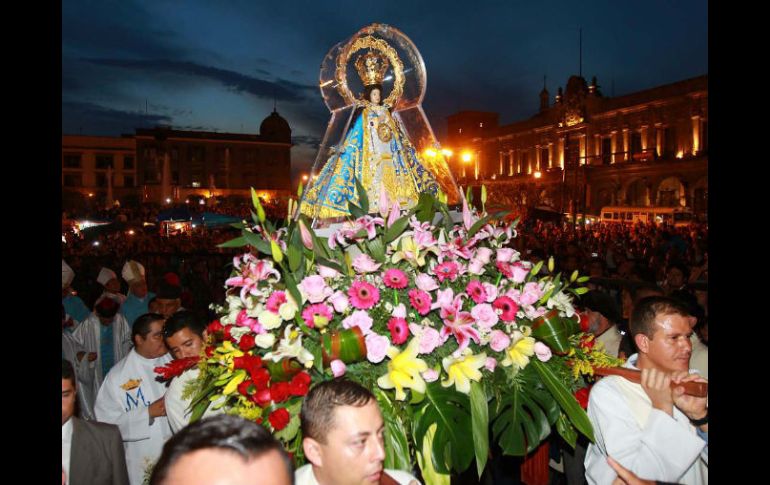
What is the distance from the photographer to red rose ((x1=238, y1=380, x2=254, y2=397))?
8.30 ft

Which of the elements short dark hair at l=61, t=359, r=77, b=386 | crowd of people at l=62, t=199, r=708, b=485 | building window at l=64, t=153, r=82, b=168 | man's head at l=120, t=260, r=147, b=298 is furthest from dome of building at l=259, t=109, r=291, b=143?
short dark hair at l=61, t=359, r=77, b=386

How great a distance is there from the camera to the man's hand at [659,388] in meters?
2.75

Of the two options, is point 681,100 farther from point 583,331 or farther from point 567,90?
point 583,331

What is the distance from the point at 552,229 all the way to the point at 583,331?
81.2 feet

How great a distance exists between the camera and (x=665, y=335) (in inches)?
120

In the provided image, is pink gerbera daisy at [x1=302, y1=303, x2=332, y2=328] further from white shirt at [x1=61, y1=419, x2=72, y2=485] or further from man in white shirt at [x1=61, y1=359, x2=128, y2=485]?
white shirt at [x1=61, y1=419, x2=72, y2=485]

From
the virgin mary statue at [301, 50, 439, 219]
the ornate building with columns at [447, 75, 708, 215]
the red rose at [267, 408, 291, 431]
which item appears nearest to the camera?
the red rose at [267, 408, 291, 431]

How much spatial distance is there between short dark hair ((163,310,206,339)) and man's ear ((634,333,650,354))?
282cm

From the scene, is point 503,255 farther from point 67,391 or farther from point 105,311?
point 105,311

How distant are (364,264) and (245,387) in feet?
2.40

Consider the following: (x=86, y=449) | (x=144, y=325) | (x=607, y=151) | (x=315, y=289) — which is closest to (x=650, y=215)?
(x=607, y=151)
